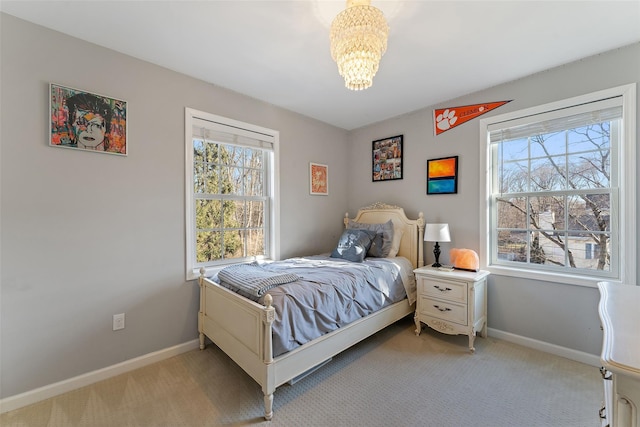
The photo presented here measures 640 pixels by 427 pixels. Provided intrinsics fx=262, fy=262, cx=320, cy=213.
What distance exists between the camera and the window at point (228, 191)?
2467 mm

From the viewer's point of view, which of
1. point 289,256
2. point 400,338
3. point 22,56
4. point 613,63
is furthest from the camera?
point 289,256

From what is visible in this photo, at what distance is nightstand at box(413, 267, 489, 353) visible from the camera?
236cm

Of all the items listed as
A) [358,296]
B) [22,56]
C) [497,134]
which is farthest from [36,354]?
[497,134]

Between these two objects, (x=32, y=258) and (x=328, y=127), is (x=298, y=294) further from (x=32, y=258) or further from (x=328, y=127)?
(x=328, y=127)

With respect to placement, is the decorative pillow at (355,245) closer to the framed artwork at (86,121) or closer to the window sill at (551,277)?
the window sill at (551,277)

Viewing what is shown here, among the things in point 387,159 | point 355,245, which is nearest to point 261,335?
point 355,245

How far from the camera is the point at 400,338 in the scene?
2592mm

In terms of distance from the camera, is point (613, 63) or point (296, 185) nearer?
point (613, 63)

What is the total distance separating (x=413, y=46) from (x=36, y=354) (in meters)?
3.39

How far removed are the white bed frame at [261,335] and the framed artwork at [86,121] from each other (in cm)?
126

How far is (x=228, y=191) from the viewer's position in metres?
2.76

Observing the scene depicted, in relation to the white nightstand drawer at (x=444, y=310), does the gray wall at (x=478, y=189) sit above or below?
above

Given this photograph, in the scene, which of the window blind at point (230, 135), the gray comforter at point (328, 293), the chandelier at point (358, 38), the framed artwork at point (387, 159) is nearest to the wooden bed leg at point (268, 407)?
the gray comforter at point (328, 293)

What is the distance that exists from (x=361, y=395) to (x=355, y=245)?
4.64ft
